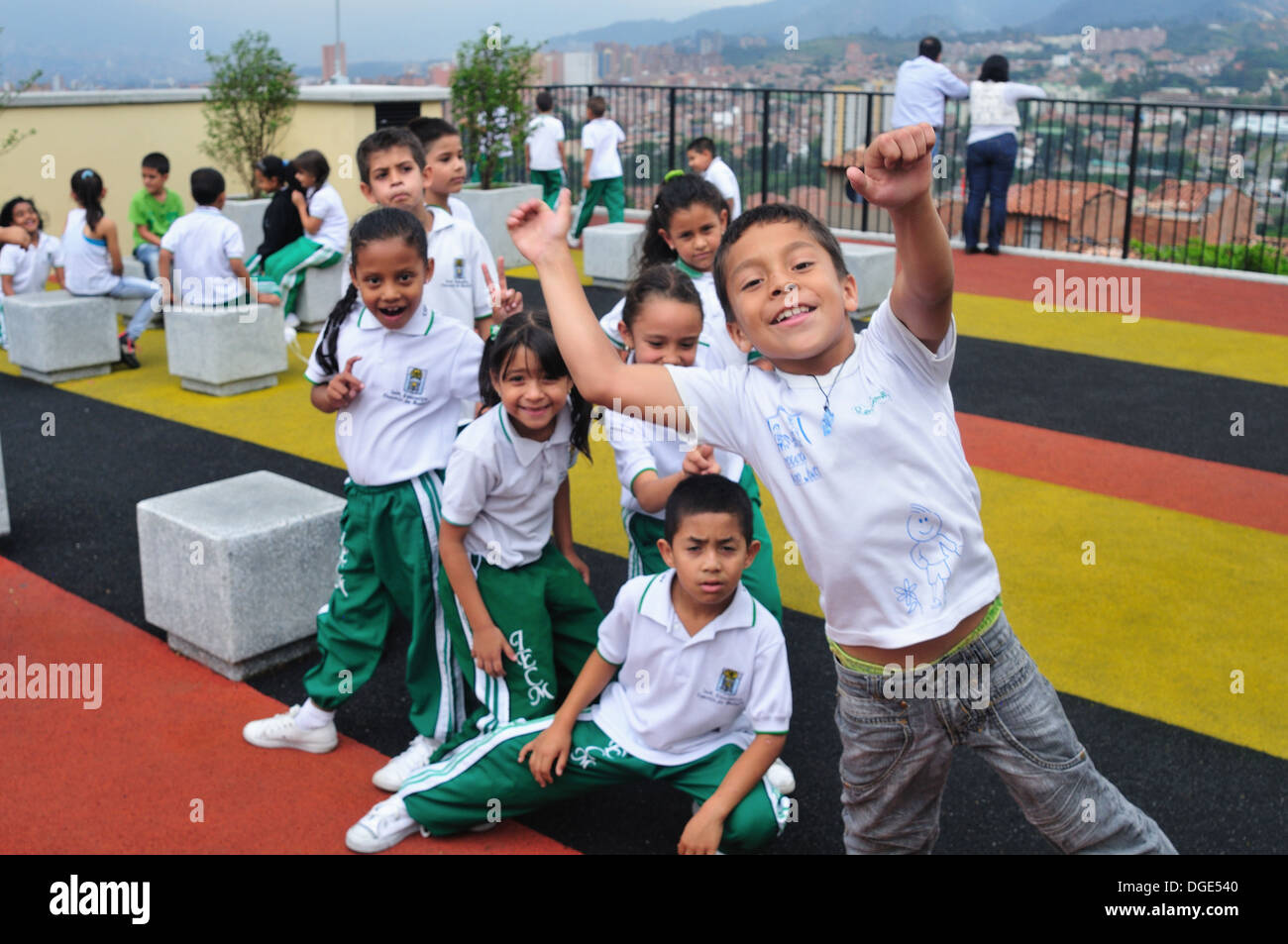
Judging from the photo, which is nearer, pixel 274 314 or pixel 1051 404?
pixel 1051 404

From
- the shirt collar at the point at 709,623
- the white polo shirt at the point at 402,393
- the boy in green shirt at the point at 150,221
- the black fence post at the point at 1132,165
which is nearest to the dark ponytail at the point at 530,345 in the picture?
the white polo shirt at the point at 402,393

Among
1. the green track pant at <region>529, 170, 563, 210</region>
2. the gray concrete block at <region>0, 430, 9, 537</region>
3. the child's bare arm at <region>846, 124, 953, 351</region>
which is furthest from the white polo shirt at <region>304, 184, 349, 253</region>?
the child's bare arm at <region>846, 124, 953, 351</region>

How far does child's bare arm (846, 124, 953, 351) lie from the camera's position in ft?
5.94

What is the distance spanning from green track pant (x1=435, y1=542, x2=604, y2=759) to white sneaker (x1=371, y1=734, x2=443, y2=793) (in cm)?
6

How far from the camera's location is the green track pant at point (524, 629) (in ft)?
11.4

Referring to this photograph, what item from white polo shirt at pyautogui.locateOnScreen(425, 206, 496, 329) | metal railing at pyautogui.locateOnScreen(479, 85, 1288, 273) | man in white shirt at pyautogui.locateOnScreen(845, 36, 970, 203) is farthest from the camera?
metal railing at pyautogui.locateOnScreen(479, 85, 1288, 273)

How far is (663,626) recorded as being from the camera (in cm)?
306

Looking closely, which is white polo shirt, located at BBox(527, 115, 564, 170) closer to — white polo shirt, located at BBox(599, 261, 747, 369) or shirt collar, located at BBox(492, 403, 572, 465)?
white polo shirt, located at BBox(599, 261, 747, 369)

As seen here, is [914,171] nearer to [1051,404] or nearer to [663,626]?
[663,626]

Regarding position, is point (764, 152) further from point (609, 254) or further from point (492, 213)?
point (609, 254)

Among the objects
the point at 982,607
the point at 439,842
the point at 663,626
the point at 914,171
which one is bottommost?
the point at 439,842

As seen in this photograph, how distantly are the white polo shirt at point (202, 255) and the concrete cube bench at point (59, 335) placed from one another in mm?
582

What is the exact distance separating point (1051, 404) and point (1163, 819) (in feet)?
15.6

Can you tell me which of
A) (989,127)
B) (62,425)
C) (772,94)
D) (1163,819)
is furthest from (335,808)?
(772,94)
